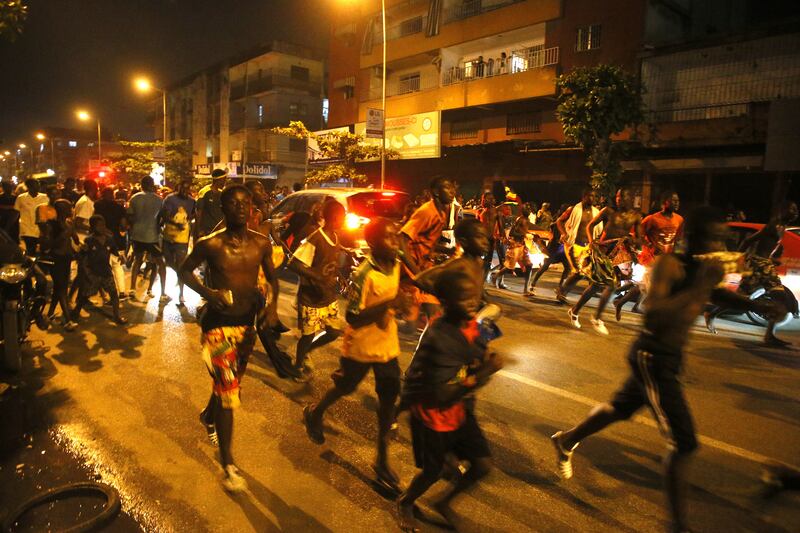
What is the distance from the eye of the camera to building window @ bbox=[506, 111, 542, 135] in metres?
23.7

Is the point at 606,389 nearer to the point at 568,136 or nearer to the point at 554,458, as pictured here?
the point at 554,458

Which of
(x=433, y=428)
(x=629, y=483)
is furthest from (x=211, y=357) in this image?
(x=629, y=483)

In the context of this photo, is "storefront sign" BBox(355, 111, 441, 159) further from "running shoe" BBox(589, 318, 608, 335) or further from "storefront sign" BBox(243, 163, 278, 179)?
"running shoe" BBox(589, 318, 608, 335)

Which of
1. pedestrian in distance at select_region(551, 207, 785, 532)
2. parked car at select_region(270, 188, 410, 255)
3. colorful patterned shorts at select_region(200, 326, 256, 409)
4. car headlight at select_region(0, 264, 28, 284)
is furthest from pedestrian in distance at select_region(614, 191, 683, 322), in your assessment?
car headlight at select_region(0, 264, 28, 284)

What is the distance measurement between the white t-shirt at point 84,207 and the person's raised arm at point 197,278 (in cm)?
684

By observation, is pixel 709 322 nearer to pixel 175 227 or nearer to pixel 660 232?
pixel 660 232

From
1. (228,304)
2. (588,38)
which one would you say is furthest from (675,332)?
(588,38)

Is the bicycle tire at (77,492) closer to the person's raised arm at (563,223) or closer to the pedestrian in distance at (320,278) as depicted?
the pedestrian in distance at (320,278)

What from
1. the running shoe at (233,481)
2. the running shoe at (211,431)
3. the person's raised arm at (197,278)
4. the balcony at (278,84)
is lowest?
the running shoe at (233,481)

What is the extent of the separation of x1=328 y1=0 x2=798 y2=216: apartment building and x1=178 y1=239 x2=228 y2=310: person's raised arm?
56.4 feet

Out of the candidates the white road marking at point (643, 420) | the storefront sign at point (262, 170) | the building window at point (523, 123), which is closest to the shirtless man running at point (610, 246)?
the white road marking at point (643, 420)

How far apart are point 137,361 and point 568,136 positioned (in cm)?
1436

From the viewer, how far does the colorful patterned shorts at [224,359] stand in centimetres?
348

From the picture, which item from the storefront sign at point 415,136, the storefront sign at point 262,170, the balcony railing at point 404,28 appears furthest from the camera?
the storefront sign at point 262,170
